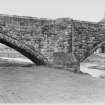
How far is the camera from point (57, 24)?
45.1 ft

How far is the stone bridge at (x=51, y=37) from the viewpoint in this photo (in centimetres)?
1277

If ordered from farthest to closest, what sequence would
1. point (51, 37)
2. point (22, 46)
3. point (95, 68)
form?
point (95, 68) → point (51, 37) → point (22, 46)

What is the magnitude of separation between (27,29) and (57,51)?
7.24 feet

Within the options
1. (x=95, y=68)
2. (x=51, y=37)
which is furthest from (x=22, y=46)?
(x=95, y=68)

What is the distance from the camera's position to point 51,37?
1374cm

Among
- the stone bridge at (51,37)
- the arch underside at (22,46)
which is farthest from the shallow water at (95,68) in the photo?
the arch underside at (22,46)

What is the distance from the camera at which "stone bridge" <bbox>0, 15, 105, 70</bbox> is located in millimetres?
12773

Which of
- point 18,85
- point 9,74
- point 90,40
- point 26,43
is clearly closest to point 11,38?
point 26,43

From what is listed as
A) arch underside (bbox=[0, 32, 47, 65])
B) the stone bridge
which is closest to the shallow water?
the stone bridge

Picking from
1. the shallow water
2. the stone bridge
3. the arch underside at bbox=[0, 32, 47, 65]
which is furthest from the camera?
the shallow water

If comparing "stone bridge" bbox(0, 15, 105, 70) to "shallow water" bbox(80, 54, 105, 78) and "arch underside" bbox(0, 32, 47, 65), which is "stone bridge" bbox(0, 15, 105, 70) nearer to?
"arch underside" bbox(0, 32, 47, 65)

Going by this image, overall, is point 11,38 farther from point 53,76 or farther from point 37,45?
point 53,76

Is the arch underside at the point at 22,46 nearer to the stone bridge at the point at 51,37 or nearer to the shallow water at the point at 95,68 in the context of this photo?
the stone bridge at the point at 51,37

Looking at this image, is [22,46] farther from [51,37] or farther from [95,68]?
[95,68]
